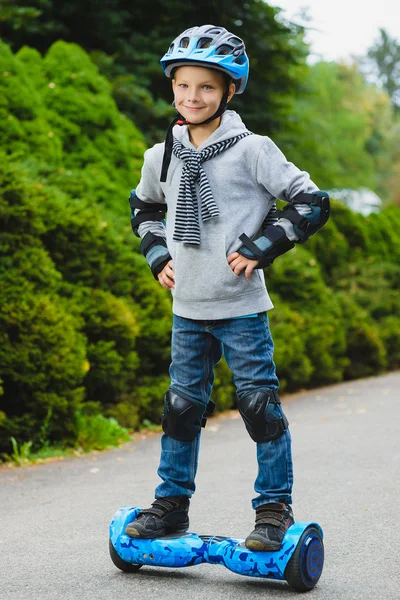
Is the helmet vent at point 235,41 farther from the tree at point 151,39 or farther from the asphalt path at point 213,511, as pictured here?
the tree at point 151,39

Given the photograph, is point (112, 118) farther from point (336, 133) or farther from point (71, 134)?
point (336, 133)

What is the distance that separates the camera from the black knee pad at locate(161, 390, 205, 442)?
359 cm

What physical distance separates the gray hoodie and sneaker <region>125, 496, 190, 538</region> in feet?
2.48

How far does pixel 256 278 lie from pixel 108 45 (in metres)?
10.6

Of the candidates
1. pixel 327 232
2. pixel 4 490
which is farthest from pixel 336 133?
pixel 4 490

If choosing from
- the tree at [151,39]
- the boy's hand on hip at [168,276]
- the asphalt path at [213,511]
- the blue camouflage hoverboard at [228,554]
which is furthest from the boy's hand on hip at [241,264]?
the tree at [151,39]

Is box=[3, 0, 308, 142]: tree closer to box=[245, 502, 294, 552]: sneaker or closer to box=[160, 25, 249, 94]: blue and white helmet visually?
box=[160, 25, 249, 94]: blue and white helmet

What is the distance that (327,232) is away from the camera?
13836mm

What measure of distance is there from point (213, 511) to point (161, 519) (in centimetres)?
114

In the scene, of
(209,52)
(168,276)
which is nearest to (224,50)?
(209,52)

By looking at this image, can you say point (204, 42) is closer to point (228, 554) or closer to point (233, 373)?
point (233, 373)

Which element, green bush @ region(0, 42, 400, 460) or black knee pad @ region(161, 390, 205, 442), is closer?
black knee pad @ region(161, 390, 205, 442)

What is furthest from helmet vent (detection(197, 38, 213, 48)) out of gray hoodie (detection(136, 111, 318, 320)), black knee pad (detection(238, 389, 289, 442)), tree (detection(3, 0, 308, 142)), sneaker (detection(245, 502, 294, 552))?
tree (detection(3, 0, 308, 142))

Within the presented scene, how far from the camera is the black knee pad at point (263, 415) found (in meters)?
3.45
